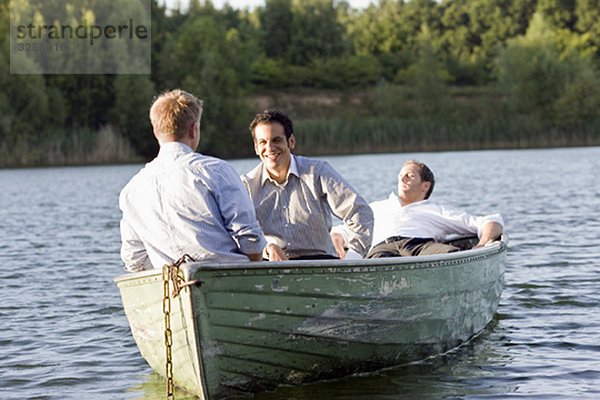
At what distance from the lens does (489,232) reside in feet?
23.3

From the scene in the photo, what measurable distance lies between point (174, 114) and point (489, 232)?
3398mm

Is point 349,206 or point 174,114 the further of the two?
point 349,206

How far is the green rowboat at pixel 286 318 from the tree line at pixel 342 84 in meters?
37.5

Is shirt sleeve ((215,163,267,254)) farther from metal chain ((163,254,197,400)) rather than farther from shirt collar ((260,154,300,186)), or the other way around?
shirt collar ((260,154,300,186))

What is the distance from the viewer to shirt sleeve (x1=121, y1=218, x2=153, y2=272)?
5.07 metres

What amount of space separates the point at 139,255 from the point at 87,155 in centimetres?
3769

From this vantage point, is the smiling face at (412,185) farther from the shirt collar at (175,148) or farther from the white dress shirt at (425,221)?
the shirt collar at (175,148)

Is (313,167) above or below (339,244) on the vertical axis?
above

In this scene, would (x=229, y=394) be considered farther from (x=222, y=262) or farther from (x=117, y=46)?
(x=117, y=46)

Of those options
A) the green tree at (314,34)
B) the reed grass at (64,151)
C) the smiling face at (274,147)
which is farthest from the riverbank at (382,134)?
the smiling face at (274,147)

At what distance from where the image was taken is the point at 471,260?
6.28 m

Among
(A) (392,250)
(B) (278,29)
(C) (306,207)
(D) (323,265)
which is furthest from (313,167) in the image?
(B) (278,29)

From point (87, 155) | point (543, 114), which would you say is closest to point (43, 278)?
point (87, 155)

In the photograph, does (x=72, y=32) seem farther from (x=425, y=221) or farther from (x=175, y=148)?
(x=175, y=148)
